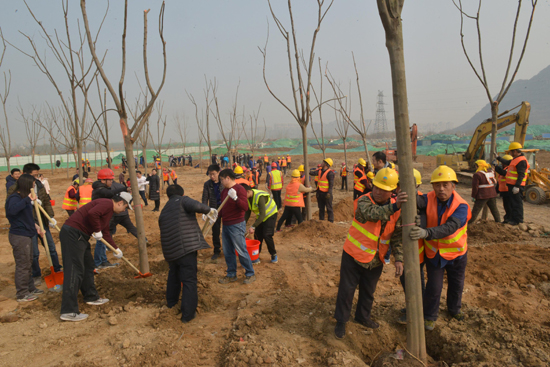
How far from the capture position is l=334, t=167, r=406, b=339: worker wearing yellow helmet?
8.96ft

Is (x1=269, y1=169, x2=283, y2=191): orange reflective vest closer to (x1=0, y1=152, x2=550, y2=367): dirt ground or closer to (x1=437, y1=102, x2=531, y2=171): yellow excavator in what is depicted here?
(x1=0, y1=152, x2=550, y2=367): dirt ground

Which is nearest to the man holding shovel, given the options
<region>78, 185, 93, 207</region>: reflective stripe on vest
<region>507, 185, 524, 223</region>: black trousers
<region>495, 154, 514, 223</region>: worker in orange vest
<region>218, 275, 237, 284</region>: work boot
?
<region>218, 275, 237, 284</region>: work boot

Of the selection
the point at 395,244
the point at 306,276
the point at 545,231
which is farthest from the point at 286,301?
the point at 545,231

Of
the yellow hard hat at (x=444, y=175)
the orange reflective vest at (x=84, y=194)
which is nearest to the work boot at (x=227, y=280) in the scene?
the yellow hard hat at (x=444, y=175)

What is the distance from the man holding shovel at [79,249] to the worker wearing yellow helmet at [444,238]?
11.4ft

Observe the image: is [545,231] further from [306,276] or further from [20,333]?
[20,333]

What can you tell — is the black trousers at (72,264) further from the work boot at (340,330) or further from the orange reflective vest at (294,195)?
the orange reflective vest at (294,195)

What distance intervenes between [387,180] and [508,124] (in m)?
11.5

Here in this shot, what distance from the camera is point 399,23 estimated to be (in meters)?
2.14

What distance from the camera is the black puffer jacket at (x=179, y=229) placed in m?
3.46

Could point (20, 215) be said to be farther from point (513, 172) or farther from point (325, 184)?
point (513, 172)

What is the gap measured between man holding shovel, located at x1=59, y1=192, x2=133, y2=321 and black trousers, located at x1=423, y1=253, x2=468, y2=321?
354 centimetres

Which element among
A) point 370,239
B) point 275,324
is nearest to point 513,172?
point 370,239

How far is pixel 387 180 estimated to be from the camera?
271cm
